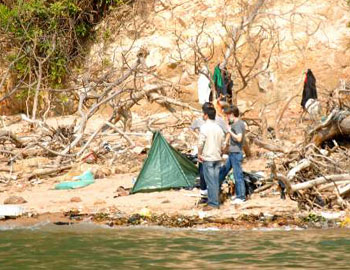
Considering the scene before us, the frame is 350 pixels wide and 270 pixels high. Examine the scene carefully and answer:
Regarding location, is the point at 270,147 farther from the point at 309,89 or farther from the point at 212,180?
the point at 309,89

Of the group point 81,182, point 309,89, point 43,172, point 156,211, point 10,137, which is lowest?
point 156,211

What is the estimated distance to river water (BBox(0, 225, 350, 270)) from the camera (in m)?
7.63

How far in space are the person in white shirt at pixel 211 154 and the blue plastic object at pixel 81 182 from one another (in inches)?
106

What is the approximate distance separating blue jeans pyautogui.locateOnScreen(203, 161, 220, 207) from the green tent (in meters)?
1.31

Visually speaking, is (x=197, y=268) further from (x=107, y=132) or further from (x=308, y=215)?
(x=107, y=132)

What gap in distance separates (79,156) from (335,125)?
15.1 feet

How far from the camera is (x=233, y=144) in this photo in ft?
A: 35.6

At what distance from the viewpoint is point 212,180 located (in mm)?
10570

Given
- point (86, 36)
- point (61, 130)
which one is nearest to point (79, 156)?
point (61, 130)

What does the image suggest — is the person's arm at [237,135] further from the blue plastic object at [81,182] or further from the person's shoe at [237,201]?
the blue plastic object at [81,182]

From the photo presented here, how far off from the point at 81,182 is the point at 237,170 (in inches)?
119

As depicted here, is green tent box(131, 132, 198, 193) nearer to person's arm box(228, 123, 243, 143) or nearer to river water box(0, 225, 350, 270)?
person's arm box(228, 123, 243, 143)

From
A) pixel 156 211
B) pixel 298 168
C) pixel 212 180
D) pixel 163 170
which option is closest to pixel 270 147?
pixel 163 170

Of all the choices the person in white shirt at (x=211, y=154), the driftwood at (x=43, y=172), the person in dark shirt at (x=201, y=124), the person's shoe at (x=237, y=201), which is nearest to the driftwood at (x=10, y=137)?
the driftwood at (x=43, y=172)
